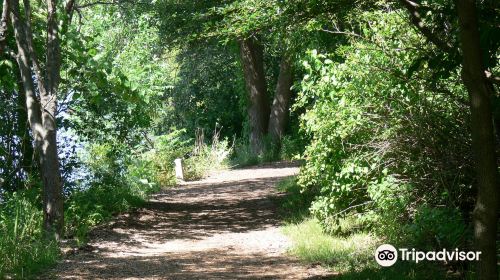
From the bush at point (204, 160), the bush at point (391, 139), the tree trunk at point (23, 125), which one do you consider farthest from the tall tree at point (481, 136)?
the bush at point (204, 160)

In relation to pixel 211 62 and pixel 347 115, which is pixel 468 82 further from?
pixel 211 62

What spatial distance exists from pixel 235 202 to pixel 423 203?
7.31 meters

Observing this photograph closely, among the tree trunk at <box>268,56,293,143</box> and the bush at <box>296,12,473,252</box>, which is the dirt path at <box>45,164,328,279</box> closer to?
the bush at <box>296,12,473,252</box>

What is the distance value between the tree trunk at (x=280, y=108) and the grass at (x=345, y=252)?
450 inches

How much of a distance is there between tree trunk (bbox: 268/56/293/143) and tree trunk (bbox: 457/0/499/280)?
18.7 m

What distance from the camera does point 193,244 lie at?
9719 mm

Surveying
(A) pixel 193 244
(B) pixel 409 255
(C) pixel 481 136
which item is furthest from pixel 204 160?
(C) pixel 481 136

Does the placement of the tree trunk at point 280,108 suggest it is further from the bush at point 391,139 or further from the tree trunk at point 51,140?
the bush at point 391,139

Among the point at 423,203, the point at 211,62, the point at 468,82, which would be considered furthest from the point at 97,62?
the point at 211,62

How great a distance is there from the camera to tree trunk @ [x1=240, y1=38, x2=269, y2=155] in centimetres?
2231

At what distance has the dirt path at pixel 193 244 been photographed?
7.70 m

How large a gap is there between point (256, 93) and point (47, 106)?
564 inches

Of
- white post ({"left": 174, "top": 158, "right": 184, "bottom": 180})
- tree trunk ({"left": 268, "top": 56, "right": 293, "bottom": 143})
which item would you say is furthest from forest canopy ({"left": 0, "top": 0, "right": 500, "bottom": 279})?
tree trunk ({"left": 268, "top": 56, "right": 293, "bottom": 143})

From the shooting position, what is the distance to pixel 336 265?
24.6 feet
